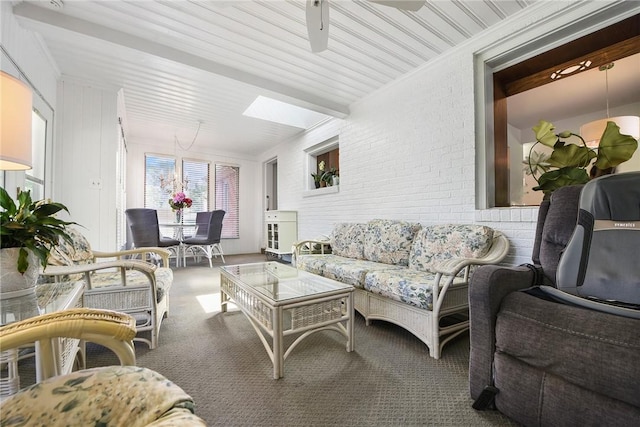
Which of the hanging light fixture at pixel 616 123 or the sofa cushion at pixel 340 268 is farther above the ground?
the hanging light fixture at pixel 616 123

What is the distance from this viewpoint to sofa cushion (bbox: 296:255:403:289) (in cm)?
234

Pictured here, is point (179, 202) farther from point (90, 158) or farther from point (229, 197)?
point (90, 158)

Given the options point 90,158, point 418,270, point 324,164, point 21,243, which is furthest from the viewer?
point 324,164

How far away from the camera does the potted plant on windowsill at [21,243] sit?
993 mm

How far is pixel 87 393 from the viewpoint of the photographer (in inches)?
24.5

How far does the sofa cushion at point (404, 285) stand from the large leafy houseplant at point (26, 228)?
6.13 feet

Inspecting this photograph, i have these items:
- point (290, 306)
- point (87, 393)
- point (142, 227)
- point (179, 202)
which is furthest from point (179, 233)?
point (87, 393)

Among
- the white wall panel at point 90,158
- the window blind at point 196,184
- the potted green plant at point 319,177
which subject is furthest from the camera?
the window blind at point 196,184

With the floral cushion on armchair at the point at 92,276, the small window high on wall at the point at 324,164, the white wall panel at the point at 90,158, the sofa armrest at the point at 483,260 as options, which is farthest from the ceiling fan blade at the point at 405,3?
the white wall panel at the point at 90,158

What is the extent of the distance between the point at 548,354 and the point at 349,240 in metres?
2.32

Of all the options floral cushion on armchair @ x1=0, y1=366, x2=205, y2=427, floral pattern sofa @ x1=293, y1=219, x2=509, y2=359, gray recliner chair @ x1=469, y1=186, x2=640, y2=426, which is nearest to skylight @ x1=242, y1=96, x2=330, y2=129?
floral pattern sofa @ x1=293, y1=219, x2=509, y2=359

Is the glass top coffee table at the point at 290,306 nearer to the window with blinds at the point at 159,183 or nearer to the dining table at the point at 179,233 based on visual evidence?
the dining table at the point at 179,233

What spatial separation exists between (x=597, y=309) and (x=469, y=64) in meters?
2.27

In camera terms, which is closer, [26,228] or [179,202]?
[26,228]
